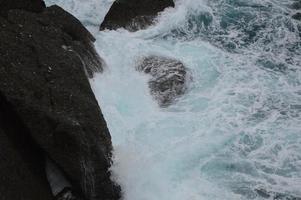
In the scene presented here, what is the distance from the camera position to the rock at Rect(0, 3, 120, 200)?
21.3ft

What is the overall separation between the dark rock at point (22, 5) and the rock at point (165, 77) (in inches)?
91.4

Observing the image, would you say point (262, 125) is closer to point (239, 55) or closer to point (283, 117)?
point (283, 117)

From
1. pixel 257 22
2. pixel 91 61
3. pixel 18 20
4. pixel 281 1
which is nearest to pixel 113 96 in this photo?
pixel 91 61

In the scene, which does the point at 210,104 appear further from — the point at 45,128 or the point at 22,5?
the point at 22,5

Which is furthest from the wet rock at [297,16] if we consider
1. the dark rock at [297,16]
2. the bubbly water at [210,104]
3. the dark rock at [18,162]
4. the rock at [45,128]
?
the dark rock at [18,162]

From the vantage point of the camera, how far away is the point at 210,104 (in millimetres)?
9430

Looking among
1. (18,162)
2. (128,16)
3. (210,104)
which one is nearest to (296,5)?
(128,16)

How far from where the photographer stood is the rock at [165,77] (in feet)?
31.4

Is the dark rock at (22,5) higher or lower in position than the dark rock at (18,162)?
higher

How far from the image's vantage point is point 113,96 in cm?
947

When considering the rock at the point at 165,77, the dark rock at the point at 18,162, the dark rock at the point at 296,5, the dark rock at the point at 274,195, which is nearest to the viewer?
the dark rock at the point at 18,162

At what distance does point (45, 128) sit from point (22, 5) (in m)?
3.60

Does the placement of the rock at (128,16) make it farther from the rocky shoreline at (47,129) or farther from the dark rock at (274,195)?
the dark rock at (274,195)

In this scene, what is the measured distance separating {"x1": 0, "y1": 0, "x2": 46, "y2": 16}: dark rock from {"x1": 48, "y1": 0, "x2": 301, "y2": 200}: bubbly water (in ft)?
5.41
